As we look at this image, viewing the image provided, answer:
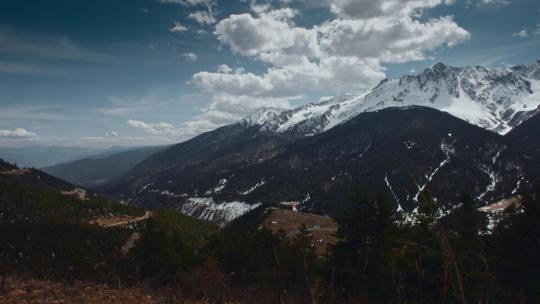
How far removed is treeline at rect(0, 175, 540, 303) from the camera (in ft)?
12.3

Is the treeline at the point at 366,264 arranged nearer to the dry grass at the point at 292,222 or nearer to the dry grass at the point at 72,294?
the dry grass at the point at 72,294

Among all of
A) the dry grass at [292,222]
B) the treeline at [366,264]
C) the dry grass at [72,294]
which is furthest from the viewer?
the dry grass at [292,222]

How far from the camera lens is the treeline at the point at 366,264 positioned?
3740 millimetres

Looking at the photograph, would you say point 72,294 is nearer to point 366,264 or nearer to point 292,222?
point 366,264

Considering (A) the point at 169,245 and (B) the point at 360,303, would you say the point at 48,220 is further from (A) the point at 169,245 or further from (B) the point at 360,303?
(B) the point at 360,303

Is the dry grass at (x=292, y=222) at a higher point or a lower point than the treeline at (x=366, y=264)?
lower

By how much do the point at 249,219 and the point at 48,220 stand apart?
11522 centimetres

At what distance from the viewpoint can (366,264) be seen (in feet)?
12.0

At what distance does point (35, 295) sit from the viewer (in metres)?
9.28

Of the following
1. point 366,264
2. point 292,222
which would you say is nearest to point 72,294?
point 366,264

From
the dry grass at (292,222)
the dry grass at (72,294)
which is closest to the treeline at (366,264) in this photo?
the dry grass at (72,294)

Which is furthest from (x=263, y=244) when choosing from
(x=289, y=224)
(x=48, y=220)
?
(x=48, y=220)

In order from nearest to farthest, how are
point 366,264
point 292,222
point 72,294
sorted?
1. point 366,264
2. point 72,294
3. point 292,222

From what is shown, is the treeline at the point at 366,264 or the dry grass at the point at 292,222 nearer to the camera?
the treeline at the point at 366,264
